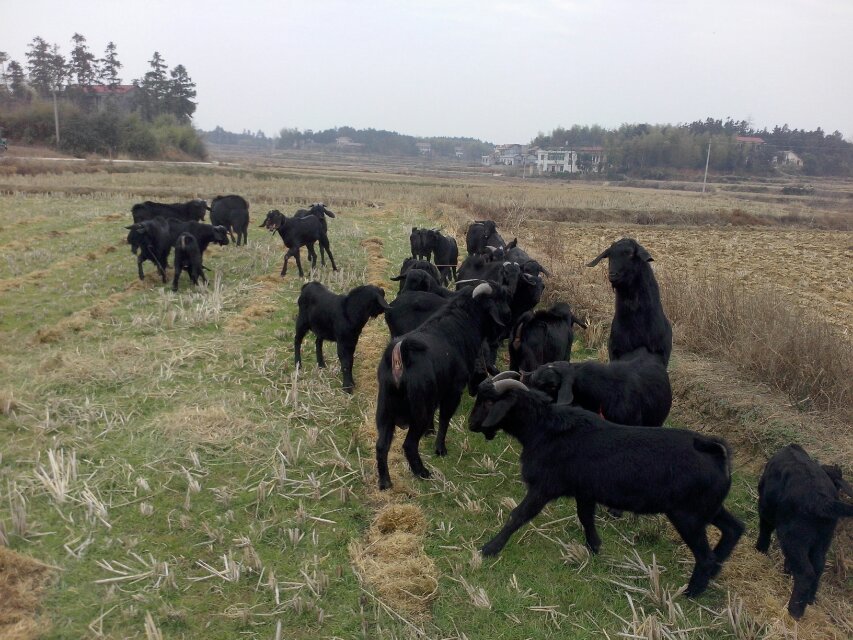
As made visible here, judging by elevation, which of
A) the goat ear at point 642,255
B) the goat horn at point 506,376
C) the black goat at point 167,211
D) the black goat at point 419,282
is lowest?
the goat horn at point 506,376

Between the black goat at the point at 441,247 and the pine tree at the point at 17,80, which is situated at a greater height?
the pine tree at the point at 17,80

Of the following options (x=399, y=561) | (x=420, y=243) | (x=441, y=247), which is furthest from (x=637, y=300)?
(x=420, y=243)

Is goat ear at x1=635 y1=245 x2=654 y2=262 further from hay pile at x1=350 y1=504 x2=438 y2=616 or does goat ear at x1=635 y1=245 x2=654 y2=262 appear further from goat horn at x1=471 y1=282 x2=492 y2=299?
hay pile at x1=350 y1=504 x2=438 y2=616

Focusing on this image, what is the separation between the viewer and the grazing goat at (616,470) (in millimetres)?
3773

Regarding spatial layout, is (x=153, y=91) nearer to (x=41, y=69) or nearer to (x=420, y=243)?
(x=41, y=69)

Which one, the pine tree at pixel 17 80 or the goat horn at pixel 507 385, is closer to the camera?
the goat horn at pixel 507 385

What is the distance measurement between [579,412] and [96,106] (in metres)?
78.8

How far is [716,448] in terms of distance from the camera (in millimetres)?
3779

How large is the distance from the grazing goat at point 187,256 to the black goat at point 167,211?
3582 millimetres

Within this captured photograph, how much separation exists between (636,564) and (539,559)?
693 mm

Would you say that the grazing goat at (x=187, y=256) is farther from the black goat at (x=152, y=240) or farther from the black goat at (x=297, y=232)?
the black goat at (x=297, y=232)

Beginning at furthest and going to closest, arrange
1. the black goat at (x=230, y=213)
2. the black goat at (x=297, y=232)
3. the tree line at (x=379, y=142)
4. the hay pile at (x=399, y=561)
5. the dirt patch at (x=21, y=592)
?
the tree line at (x=379, y=142), the black goat at (x=230, y=213), the black goat at (x=297, y=232), the hay pile at (x=399, y=561), the dirt patch at (x=21, y=592)

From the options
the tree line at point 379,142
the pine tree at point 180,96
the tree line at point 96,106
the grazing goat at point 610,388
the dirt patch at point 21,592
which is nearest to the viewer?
the dirt patch at point 21,592

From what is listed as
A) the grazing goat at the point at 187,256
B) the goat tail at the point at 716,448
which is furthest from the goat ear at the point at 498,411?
the grazing goat at the point at 187,256
